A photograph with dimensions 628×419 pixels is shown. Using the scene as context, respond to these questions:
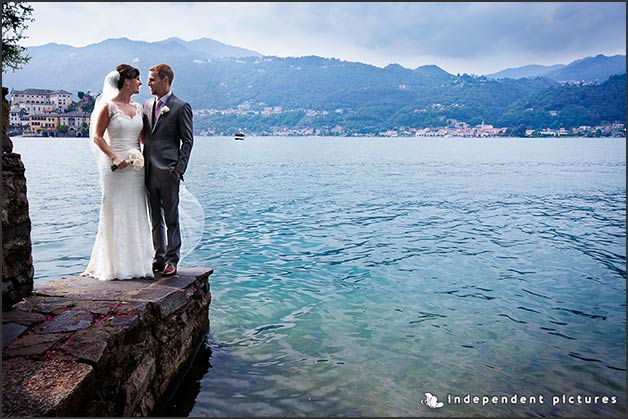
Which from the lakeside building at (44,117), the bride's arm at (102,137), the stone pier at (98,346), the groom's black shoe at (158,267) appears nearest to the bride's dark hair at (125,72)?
the bride's arm at (102,137)

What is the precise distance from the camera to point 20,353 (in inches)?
150

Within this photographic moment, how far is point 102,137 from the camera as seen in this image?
5836 mm

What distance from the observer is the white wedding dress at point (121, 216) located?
5.88 meters

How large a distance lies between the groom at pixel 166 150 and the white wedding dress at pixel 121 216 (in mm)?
198

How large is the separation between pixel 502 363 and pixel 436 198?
18069 millimetres

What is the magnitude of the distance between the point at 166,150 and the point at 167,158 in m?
0.10

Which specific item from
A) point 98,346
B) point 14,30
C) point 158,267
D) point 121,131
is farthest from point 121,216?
point 14,30

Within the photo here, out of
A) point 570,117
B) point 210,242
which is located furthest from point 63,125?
point 570,117

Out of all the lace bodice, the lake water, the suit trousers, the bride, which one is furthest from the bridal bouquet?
the lake water

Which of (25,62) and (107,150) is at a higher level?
(25,62)

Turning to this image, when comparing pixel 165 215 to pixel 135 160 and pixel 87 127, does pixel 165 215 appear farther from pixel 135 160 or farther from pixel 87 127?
pixel 87 127

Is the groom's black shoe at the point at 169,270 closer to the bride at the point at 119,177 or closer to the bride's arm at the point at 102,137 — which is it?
the bride at the point at 119,177

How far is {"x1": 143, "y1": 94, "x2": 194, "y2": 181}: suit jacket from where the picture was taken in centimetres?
611

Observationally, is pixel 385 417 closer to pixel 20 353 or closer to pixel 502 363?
pixel 502 363
